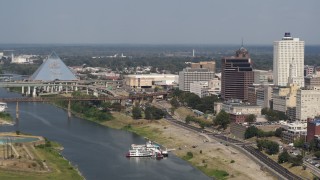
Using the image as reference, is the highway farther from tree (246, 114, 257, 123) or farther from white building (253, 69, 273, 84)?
white building (253, 69, 273, 84)

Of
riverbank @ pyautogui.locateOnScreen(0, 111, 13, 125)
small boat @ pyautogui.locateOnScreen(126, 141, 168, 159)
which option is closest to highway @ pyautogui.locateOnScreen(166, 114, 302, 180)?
small boat @ pyautogui.locateOnScreen(126, 141, 168, 159)

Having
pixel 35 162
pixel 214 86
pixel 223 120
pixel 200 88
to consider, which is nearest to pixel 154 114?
pixel 223 120

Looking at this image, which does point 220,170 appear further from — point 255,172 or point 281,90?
point 281,90

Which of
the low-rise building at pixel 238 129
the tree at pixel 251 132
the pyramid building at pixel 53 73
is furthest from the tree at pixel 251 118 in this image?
the pyramid building at pixel 53 73

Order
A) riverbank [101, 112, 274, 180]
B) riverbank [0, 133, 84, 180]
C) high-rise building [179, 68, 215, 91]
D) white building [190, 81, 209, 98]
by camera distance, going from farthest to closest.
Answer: high-rise building [179, 68, 215, 91] → white building [190, 81, 209, 98] → riverbank [101, 112, 274, 180] → riverbank [0, 133, 84, 180]

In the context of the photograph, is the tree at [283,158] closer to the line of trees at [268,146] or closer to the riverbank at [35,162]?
the line of trees at [268,146]
